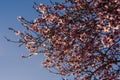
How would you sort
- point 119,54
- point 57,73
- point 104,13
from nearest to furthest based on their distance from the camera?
point 104,13, point 119,54, point 57,73

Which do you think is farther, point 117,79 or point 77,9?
point 117,79

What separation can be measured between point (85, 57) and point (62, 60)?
1.30m

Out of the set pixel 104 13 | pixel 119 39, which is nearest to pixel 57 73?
pixel 119 39

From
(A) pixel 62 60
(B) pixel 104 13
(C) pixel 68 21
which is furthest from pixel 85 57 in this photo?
(B) pixel 104 13

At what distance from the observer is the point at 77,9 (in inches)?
623

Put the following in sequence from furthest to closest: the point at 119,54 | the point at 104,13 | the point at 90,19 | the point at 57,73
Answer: the point at 57,73
the point at 119,54
the point at 90,19
the point at 104,13

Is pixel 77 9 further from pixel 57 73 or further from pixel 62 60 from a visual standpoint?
pixel 57 73

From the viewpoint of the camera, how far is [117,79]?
1870 cm

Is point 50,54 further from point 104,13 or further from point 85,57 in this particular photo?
point 104,13

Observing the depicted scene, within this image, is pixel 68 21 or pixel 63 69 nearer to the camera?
pixel 68 21

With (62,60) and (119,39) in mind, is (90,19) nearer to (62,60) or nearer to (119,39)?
(119,39)

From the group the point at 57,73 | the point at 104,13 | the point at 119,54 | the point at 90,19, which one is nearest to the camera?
the point at 104,13

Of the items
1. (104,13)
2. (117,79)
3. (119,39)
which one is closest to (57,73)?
(117,79)

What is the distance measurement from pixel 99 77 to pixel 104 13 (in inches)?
206
